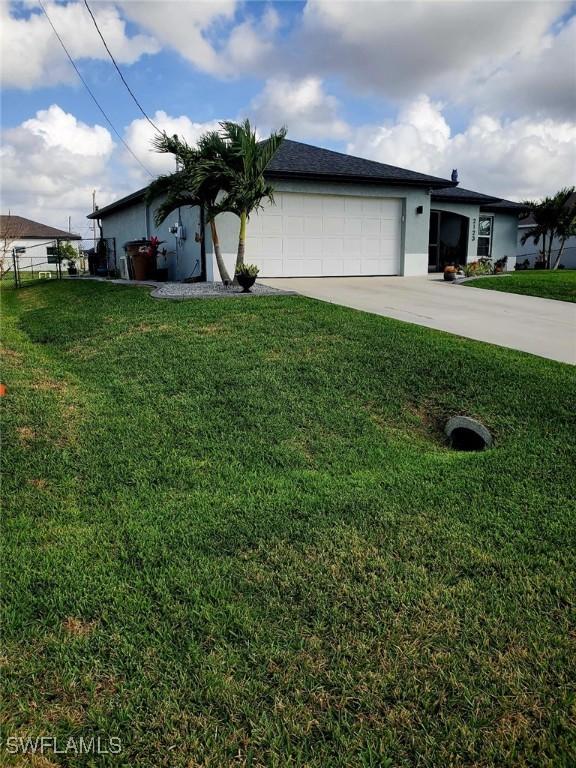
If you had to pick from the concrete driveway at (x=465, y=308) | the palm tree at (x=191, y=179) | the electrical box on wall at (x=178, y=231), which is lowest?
the concrete driveway at (x=465, y=308)

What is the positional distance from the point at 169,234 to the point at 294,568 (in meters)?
16.3

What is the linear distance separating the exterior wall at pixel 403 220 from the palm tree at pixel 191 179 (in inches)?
52.8

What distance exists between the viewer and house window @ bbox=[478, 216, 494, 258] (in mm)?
21000

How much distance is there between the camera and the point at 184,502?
337 centimetres

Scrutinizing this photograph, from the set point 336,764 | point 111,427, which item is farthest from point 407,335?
point 336,764

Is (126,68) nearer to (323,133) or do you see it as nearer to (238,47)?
(238,47)

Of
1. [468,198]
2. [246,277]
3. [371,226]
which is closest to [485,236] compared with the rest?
[468,198]

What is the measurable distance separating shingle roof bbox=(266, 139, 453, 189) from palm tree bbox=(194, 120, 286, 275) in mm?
2344

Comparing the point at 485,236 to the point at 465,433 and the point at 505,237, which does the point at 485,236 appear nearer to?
the point at 505,237

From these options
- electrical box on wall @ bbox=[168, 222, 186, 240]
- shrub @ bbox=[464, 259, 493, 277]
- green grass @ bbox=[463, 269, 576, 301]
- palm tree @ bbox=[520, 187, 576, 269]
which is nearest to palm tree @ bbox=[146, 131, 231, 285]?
electrical box on wall @ bbox=[168, 222, 186, 240]

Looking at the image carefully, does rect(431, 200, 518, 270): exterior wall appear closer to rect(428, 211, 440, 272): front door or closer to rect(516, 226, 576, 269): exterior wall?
rect(428, 211, 440, 272): front door

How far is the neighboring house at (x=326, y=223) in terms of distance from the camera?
1448 cm

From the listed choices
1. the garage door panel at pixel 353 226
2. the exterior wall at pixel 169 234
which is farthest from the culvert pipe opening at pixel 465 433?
the garage door panel at pixel 353 226

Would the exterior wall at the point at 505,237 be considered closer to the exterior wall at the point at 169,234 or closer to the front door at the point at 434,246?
the front door at the point at 434,246
